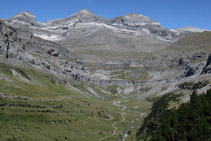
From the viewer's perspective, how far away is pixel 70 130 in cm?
11206

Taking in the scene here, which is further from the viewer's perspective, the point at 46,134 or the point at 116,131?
the point at 116,131

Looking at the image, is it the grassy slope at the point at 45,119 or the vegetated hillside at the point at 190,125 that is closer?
the vegetated hillside at the point at 190,125

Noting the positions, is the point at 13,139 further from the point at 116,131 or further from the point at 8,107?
the point at 116,131

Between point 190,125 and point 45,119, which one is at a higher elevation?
point 190,125

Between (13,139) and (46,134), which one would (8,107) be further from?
(13,139)

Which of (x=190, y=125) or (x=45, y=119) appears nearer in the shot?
(x=190, y=125)

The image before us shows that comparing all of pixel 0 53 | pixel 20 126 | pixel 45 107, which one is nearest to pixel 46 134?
pixel 20 126

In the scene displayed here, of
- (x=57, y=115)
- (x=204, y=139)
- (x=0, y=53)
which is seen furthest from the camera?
(x=0, y=53)

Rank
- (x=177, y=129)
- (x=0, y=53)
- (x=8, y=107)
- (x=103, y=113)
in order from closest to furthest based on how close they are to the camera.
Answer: (x=177, y=129) < (x=8, y=107) < (x=103, y=113) < (x=0, y=53)

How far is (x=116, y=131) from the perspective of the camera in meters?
126

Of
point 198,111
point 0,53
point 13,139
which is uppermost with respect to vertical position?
point 0,53

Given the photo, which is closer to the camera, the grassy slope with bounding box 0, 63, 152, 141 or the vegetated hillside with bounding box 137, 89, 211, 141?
the vegetated hillside with bounding box 137, 89, 211, 141

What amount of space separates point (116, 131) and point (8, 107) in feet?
190

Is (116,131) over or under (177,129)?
under
